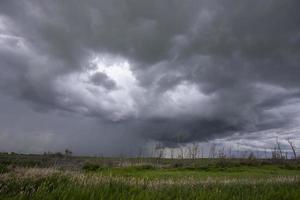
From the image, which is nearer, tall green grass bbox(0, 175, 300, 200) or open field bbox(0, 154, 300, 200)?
tall green grass bbox(0, 175, 300, 200)

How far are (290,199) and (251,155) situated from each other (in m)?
50.1

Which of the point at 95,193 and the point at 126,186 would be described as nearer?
the point at 95,193

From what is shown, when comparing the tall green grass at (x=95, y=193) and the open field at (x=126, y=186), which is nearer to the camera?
the tall green grass at (x=95, y=193)

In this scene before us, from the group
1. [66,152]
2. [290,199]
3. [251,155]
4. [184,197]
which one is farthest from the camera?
[66,152]

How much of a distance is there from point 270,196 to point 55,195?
17.8 feet

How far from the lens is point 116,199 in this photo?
5410 mm

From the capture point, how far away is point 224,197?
6.33 m

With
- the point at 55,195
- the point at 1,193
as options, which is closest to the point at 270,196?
the point at 55,195

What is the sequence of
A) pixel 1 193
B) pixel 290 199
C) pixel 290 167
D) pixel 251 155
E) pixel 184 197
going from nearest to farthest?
pixel 1 193 < pixel 184 197 < pixel 290 199 < pixel 290 167 < pixel 251 155

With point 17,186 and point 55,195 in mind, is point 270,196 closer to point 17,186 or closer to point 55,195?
point 55,195

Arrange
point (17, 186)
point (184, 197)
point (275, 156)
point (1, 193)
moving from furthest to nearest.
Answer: point (275, 156) → point (17, 186) → point (184, 197) → point (1, 193)

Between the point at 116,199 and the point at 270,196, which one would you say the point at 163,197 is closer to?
the point at 116,199

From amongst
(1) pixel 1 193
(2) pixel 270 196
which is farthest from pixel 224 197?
(1) pixel 1 193

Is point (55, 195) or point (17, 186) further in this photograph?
point (17, 186)
